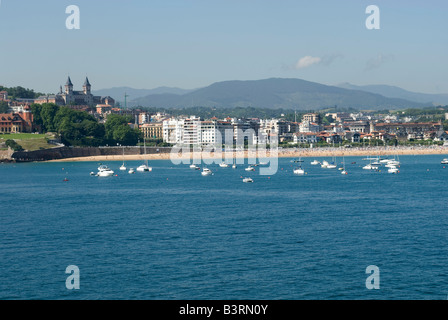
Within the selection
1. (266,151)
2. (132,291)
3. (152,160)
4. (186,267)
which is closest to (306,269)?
(186,267)

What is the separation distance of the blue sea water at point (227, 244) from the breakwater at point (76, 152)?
65413mm

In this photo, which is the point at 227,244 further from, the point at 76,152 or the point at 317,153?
the point at 317,153

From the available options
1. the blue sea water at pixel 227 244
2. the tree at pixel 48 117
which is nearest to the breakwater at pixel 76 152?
the tree at pixel 48 117

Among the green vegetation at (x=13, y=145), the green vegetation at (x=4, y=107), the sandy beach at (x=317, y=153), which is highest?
the green vegetation at (x=4, y=107)

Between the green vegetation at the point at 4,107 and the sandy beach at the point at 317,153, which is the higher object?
the green vegetation at the point at 4,107

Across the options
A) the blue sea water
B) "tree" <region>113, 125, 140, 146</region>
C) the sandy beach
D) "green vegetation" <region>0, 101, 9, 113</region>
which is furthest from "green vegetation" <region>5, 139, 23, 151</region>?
the blue sea water

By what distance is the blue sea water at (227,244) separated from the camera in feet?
75.3

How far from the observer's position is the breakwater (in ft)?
398

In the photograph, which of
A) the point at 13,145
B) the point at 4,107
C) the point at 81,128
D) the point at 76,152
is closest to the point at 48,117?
the point at 81,128

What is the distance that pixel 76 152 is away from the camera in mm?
132250

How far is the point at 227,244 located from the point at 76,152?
10693cm

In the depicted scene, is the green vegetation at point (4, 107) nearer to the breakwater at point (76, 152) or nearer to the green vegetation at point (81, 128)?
the green vegetation at point (81, 128)

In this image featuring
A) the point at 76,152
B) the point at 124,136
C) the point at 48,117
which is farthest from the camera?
the point at 48,117

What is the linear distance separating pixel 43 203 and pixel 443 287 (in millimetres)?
36932
